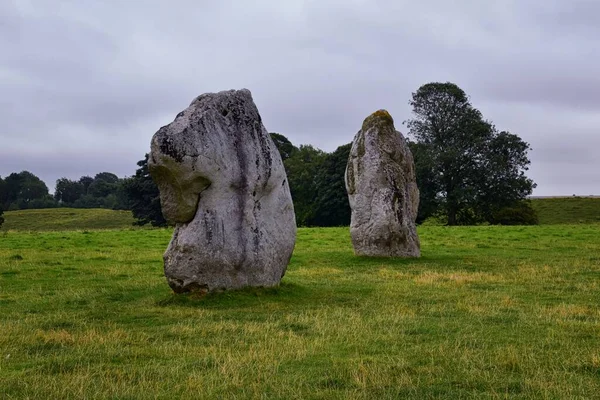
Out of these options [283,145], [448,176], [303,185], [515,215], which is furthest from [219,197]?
[283,145]

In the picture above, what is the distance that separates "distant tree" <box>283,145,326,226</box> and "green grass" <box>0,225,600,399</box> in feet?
139

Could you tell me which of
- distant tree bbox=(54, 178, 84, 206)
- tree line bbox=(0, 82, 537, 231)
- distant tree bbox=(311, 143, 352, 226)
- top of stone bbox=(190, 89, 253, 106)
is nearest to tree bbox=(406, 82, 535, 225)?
tree line bbox=(0, 82, 537, 231)

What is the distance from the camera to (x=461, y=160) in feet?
181

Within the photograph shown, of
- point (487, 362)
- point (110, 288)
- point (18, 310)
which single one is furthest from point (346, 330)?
point (110, 288)

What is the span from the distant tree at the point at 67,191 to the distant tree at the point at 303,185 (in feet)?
216

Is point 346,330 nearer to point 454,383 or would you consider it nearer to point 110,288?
point 454,383

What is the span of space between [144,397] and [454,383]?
3272 millimetres

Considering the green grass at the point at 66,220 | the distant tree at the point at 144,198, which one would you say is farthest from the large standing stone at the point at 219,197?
the green grass at the point at 66,220

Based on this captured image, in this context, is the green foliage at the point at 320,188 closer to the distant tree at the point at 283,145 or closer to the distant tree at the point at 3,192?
the distant tree at the point at 283,145

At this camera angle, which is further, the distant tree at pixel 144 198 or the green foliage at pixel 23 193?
the green foliage at pixel 23 193

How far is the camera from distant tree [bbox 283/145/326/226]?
62.2 metres

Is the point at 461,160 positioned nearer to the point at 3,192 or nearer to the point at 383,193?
the point at 383,193

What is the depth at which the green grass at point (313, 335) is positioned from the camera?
7.00m

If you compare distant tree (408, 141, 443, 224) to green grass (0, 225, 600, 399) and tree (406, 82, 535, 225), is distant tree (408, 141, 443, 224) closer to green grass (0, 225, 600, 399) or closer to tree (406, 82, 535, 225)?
tree (406, 82, 535, 225)
